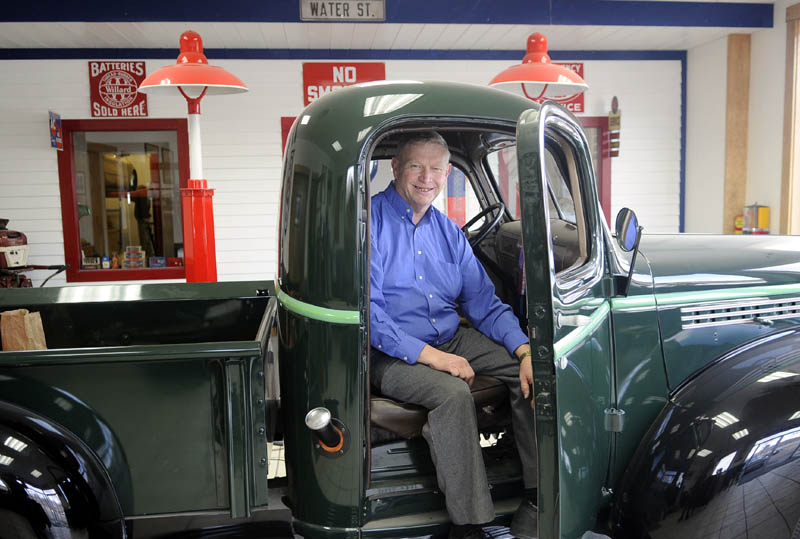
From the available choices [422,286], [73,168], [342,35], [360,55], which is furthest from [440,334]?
[73,168]

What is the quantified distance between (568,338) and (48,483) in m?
1.43

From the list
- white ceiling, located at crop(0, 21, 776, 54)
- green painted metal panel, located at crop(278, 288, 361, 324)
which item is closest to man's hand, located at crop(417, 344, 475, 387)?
green painted metal panel, located at crop(278, 288, 361, 324)

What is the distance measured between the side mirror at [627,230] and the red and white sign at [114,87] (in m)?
6.68

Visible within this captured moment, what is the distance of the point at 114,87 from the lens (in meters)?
7.15

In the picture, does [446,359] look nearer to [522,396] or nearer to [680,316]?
[522,396]

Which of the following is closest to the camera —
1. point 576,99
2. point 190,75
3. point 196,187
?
point 190,75

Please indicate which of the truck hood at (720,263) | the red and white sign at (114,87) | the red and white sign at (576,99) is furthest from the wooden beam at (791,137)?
the red and white sign at (114,87)

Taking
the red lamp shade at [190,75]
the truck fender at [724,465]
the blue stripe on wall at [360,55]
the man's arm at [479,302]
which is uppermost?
the blue stripe on wall at [360,55]

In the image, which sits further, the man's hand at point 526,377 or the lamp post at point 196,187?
the lamp post at point 196,187

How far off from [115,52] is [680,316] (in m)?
7.14

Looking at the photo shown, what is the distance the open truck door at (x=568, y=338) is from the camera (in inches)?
58.4

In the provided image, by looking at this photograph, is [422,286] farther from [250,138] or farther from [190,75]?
[250,138]

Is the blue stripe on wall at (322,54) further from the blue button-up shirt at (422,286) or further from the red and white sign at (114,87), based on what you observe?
the blue button-up shirt at (422,286)

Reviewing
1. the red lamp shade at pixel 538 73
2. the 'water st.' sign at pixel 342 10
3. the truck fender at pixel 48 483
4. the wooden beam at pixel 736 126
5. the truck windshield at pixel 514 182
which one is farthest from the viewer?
the wooden beam at pixel 736 126
